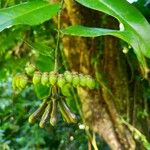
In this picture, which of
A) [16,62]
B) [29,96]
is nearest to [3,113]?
[29,96]

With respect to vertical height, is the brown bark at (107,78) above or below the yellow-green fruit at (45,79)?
below

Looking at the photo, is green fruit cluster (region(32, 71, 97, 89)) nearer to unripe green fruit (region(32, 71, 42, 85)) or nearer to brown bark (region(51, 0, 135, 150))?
unripe green fruit (region(32, 71, 42, 85))

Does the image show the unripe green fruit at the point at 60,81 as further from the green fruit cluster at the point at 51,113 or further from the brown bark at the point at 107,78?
the brown bark at the point at 107,78

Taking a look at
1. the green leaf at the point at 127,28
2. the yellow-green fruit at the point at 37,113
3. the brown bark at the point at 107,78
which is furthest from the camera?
the brown bark at the point at 107,78

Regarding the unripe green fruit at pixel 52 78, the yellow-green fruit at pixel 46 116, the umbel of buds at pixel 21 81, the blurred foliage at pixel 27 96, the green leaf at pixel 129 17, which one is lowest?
the blurred foliage at pixel 27 96

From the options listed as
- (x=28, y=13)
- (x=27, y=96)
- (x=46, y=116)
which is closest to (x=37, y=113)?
(x=46, y=116)

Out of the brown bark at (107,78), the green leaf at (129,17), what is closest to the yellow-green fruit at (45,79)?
the green leaf at (129,17)

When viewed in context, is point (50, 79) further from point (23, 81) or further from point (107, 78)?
point (107, 78)
